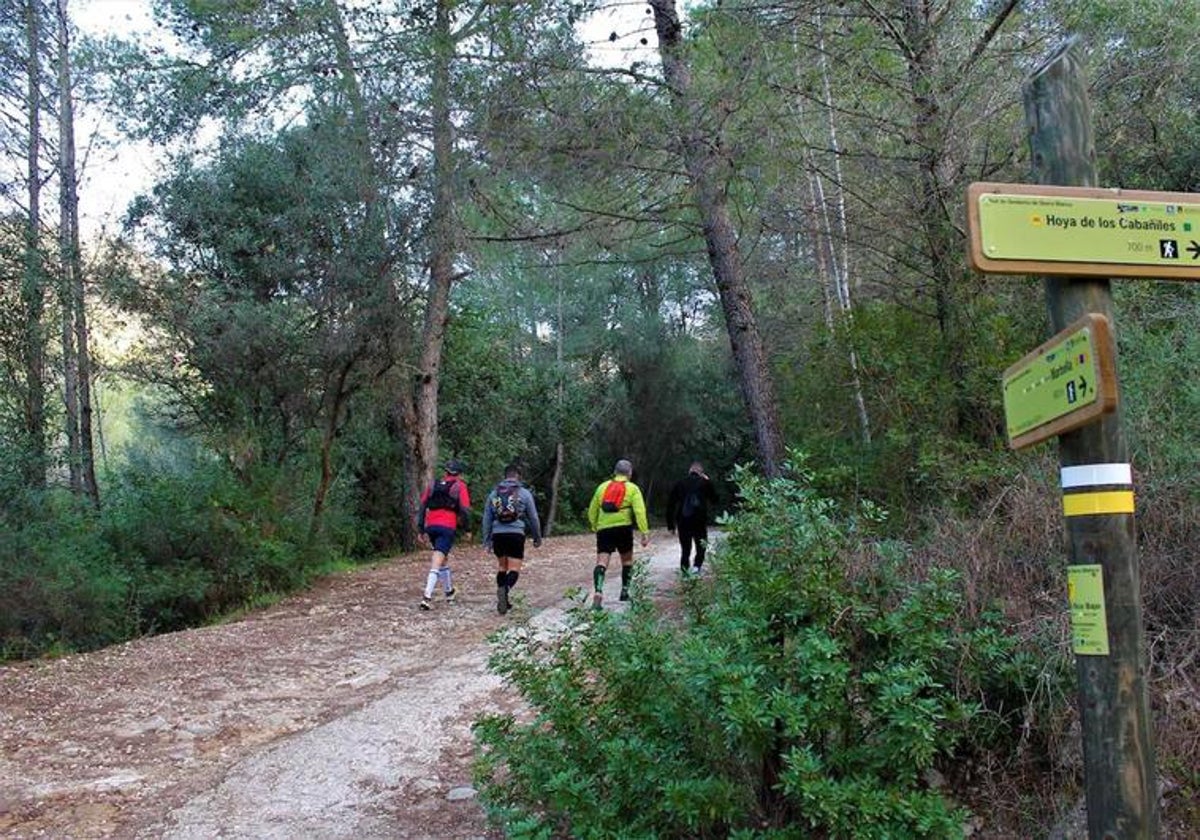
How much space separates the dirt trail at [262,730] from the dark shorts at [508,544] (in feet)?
2.33

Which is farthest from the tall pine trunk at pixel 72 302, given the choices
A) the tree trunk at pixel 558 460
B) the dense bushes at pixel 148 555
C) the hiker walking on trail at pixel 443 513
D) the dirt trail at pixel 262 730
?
the tree trunk at pixel 558 460

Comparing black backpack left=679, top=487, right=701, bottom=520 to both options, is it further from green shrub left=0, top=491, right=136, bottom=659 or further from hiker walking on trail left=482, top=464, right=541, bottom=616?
green shrub left=0, top=491, right=136, bottom=659

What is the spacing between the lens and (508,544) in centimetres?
1026

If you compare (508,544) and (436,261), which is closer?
(508,544)

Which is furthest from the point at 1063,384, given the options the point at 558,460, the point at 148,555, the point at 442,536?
the point at 558,460

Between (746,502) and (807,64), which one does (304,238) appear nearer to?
(807,64)

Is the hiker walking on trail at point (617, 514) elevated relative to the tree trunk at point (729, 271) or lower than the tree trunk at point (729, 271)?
lower

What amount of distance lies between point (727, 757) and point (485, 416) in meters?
20.2

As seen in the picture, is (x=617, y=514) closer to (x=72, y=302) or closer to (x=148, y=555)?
(x=148, y=555)

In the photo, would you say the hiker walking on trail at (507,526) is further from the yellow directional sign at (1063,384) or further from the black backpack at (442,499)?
the yellow directional sign at (1063,384)

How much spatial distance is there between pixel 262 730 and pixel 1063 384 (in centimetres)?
617

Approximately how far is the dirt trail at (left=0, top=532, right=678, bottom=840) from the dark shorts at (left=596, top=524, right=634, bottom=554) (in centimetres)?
93

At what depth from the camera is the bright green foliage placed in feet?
11.1

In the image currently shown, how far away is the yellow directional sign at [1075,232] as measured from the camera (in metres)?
2.84
